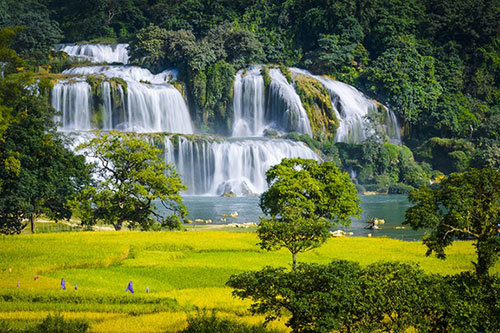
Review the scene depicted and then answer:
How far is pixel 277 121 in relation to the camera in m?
86.2

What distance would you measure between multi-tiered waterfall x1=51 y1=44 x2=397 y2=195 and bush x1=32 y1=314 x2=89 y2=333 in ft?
163

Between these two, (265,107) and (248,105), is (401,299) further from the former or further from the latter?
(248,105)

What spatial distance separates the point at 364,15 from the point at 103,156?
70828 millimetres

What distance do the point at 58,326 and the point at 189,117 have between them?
70932 millimetres

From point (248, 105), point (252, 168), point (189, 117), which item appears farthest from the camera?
point (248, 105)

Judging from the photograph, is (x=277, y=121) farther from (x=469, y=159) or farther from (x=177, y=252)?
(x=177, y=252)

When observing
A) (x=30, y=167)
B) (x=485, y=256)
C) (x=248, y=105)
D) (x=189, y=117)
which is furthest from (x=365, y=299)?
(x=248, y=105)

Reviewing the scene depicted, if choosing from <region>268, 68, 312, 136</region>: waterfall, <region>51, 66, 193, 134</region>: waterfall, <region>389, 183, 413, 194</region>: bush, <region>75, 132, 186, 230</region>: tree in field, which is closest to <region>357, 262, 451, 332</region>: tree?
<region>75, 132, 186, 230</region>: tree in field

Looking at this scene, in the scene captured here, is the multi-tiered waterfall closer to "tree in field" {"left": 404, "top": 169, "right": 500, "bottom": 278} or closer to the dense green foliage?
"tree in field" {"left": 404, "top": 169, "right": 500, "bottom": 278}

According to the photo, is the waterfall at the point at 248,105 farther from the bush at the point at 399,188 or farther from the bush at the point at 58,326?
the bush at the point at 58,326

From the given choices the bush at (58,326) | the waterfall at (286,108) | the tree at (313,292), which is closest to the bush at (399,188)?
the waterfall at (286,108)

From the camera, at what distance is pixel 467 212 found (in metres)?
16.4

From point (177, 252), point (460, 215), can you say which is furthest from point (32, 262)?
point (460, 215)

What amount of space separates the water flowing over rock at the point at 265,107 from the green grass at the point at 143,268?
166 feet
